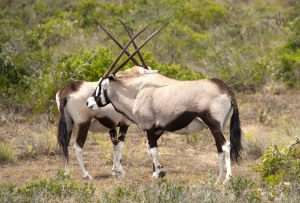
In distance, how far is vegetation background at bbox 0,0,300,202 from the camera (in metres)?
8.52

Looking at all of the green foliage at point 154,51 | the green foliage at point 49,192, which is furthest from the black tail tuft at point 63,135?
the green foliage at point 154,51

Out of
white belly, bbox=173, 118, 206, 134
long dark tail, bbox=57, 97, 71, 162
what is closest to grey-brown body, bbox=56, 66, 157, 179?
long dark tail, bbox=57, 97, 71, 162

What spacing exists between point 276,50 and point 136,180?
11387 millimetres

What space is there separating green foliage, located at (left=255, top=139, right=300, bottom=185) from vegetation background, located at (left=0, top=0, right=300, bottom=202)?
0.01m

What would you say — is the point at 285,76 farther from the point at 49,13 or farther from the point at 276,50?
the point at 49,13

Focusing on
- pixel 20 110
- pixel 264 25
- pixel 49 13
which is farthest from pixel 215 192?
pixel 49 13

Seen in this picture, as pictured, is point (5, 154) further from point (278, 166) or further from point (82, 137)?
point (278, 166)

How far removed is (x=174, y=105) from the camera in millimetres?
9852

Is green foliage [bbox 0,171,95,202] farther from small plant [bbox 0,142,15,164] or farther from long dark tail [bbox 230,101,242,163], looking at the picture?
small plant [bbox 0,142,15,164]

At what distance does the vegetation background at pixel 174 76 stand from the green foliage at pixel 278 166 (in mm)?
14

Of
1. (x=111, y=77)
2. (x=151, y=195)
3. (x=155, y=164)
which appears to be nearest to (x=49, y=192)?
(x=151, y=195)

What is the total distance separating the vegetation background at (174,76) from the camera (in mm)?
8523

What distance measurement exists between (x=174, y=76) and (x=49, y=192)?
799 cm

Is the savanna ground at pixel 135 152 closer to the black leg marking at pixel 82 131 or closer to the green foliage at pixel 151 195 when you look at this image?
the black leg marking at pixel 82 131
